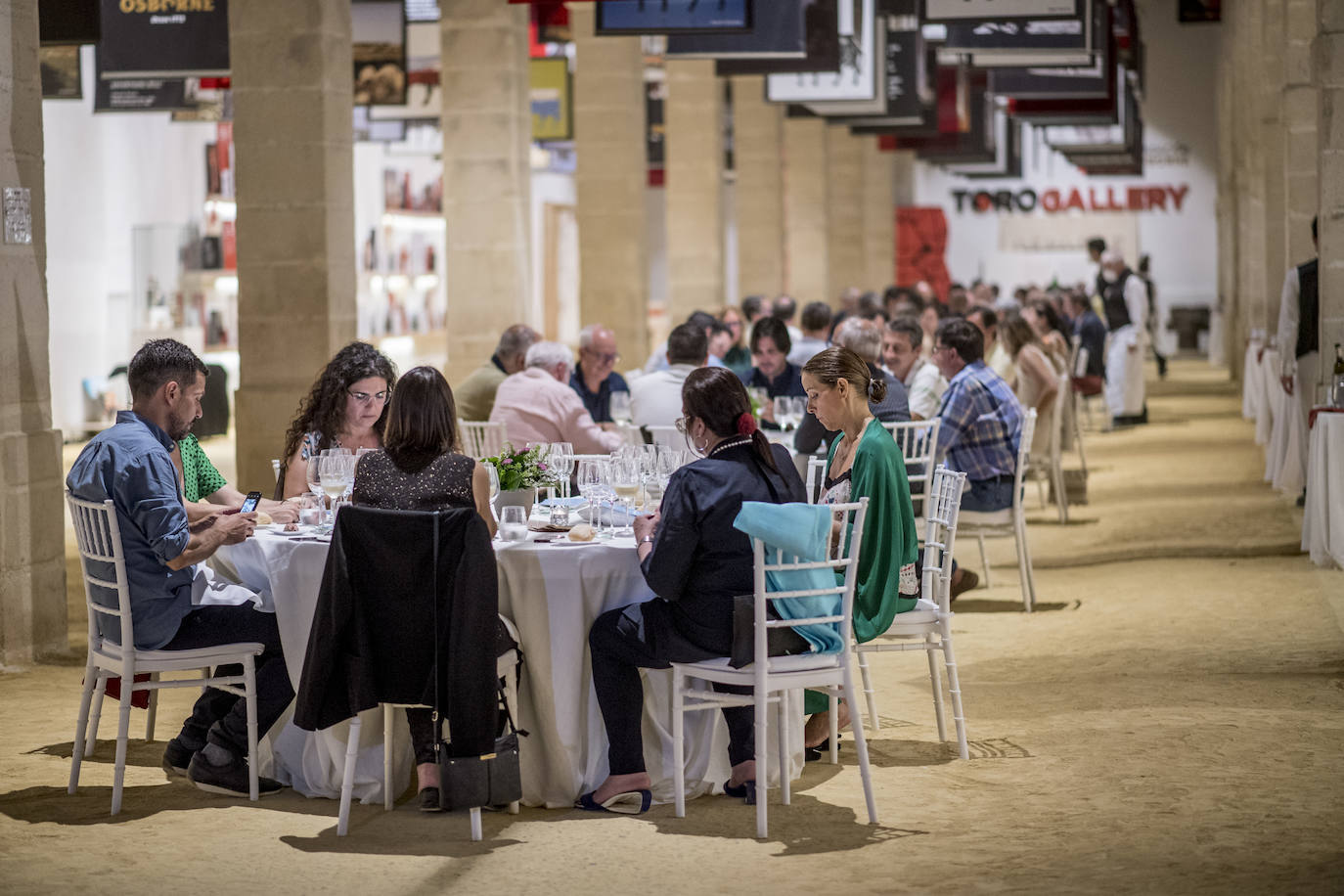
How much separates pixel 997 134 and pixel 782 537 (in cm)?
2933

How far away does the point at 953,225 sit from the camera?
39656 mm

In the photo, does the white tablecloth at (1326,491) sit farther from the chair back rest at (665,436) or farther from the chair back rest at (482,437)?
the chair back rest at (482,437)

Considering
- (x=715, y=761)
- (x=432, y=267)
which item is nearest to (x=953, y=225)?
(x=432, y=267)

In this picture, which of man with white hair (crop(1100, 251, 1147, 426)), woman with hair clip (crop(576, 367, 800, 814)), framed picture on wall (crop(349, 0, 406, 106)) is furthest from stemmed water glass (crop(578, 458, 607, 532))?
man with white hair (crop(1100, 251, 1147, 426))

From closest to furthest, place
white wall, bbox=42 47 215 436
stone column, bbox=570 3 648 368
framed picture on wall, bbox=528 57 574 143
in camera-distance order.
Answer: stone column, bbox=570 3 648 368 < white wall, bbox=42 47 215 436 < framed picture on wall, bbox=528 57 574 143

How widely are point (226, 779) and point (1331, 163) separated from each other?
6.77m

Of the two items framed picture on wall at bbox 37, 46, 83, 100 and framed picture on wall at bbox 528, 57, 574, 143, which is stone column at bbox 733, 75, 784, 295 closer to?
framed picture on wall at bbox 528, 57, 574, 143

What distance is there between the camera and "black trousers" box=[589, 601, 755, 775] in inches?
187

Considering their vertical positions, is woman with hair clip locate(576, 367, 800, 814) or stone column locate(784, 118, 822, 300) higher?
stone column locate(784, 118, 822, 300)

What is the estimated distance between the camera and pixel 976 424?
8094mm

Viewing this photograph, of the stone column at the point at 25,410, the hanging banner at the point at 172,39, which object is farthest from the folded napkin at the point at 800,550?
the hanging banner at the point at 172,39

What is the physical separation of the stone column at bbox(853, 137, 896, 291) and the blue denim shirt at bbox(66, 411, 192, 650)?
28.0 metres

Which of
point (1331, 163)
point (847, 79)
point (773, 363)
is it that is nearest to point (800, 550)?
point (773, 363)

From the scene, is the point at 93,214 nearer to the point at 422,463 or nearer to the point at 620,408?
the point at 620,408
